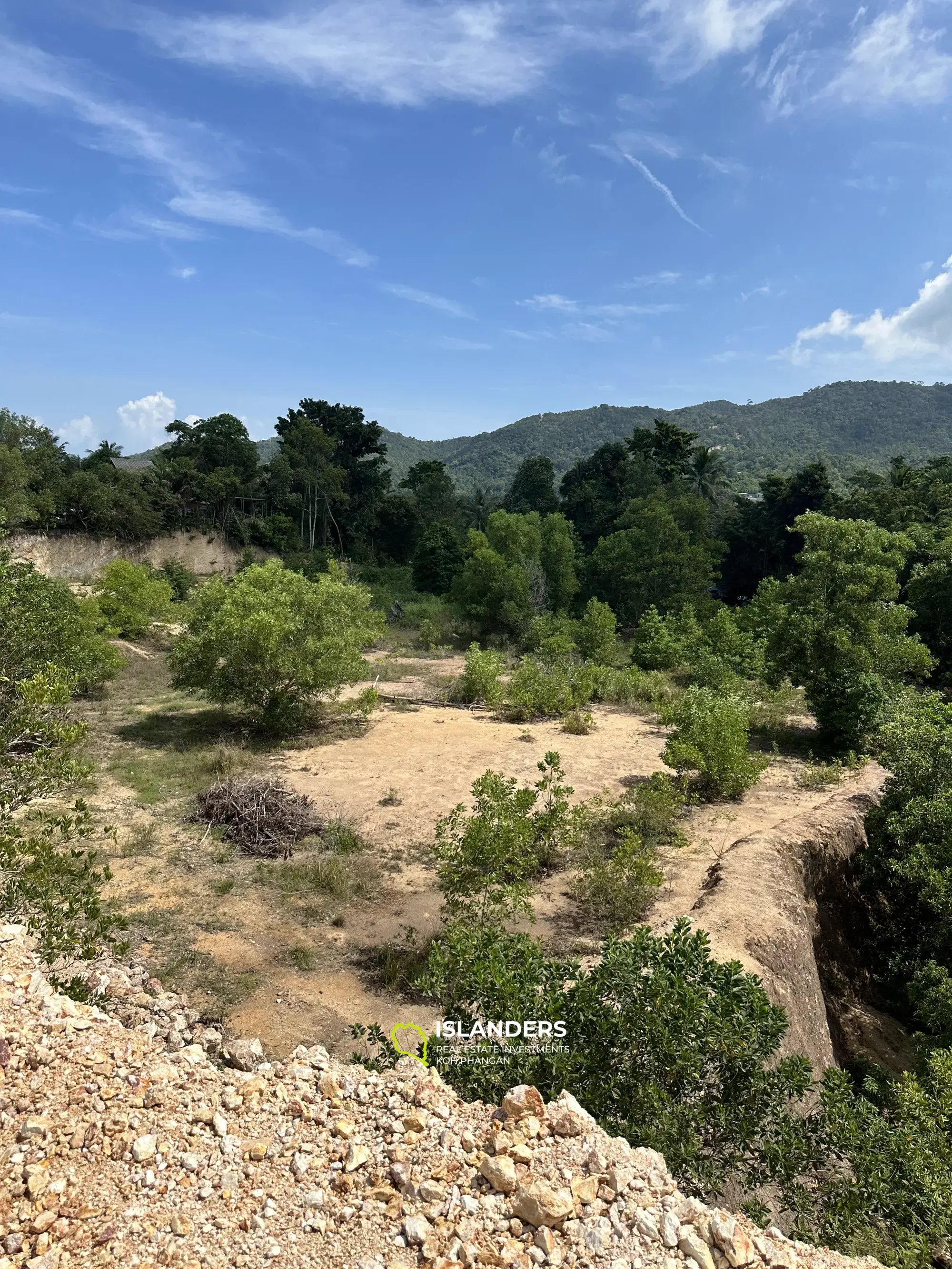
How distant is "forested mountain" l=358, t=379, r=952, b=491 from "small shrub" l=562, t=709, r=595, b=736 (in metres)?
52.4

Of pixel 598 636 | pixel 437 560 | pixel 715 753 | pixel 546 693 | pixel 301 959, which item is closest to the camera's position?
pixel 301 959

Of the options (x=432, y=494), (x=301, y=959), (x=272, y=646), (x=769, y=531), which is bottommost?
(x=301, y=959)

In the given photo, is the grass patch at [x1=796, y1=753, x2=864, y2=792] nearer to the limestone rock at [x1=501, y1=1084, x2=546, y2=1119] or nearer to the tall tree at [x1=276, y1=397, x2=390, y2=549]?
Result: the limestone rock at [x1=501, y1=1084, x2=546, y2=1119]

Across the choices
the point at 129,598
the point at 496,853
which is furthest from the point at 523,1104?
the point at 129,598

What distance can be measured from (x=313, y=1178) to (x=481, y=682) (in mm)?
13135

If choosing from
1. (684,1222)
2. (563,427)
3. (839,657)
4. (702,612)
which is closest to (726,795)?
(839,657)

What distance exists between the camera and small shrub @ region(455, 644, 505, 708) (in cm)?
1578

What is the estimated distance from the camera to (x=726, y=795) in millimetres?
10445

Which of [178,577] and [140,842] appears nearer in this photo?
[140,842]

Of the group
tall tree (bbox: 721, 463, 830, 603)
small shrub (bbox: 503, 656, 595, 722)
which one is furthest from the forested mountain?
small shrub (bbox: 503, 656, 595, 722)

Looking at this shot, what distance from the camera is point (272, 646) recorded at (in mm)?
12023

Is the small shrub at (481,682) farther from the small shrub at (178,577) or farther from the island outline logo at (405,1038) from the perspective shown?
the small shrub at (178,577)

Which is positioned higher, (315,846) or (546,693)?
(546,693)

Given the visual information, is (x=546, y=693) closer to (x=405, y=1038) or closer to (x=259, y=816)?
(x=259, y=816)
